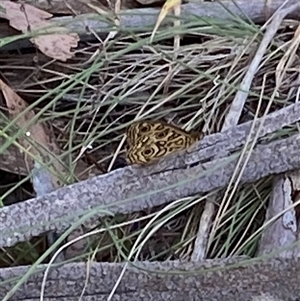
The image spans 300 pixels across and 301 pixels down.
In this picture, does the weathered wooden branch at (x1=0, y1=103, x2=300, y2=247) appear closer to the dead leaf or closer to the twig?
the twig

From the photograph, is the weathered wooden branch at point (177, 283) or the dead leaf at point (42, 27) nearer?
the weathered wooden branch at point (177, 283)

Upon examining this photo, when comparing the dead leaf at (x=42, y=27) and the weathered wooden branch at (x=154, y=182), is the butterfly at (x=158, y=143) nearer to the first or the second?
the weathered wooden branch at (x=154, y=182)

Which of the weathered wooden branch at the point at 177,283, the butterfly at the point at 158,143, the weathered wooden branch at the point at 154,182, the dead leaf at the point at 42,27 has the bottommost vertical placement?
the weathered wooden branch at the point at 177,283

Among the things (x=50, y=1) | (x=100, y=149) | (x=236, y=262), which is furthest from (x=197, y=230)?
(x=50, y=1)

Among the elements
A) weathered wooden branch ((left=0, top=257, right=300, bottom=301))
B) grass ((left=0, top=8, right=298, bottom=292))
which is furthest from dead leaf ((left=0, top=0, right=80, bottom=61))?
weathered wooden branch ((left=0, top=257, right=300, bottom=301))

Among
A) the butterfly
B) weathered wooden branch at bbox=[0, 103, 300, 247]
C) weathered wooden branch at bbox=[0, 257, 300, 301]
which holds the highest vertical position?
the butterfly

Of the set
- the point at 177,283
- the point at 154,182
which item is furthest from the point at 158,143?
the point at 177,283

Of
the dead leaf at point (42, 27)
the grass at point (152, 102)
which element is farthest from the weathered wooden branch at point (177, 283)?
the dead leaf at point (42, 27)
